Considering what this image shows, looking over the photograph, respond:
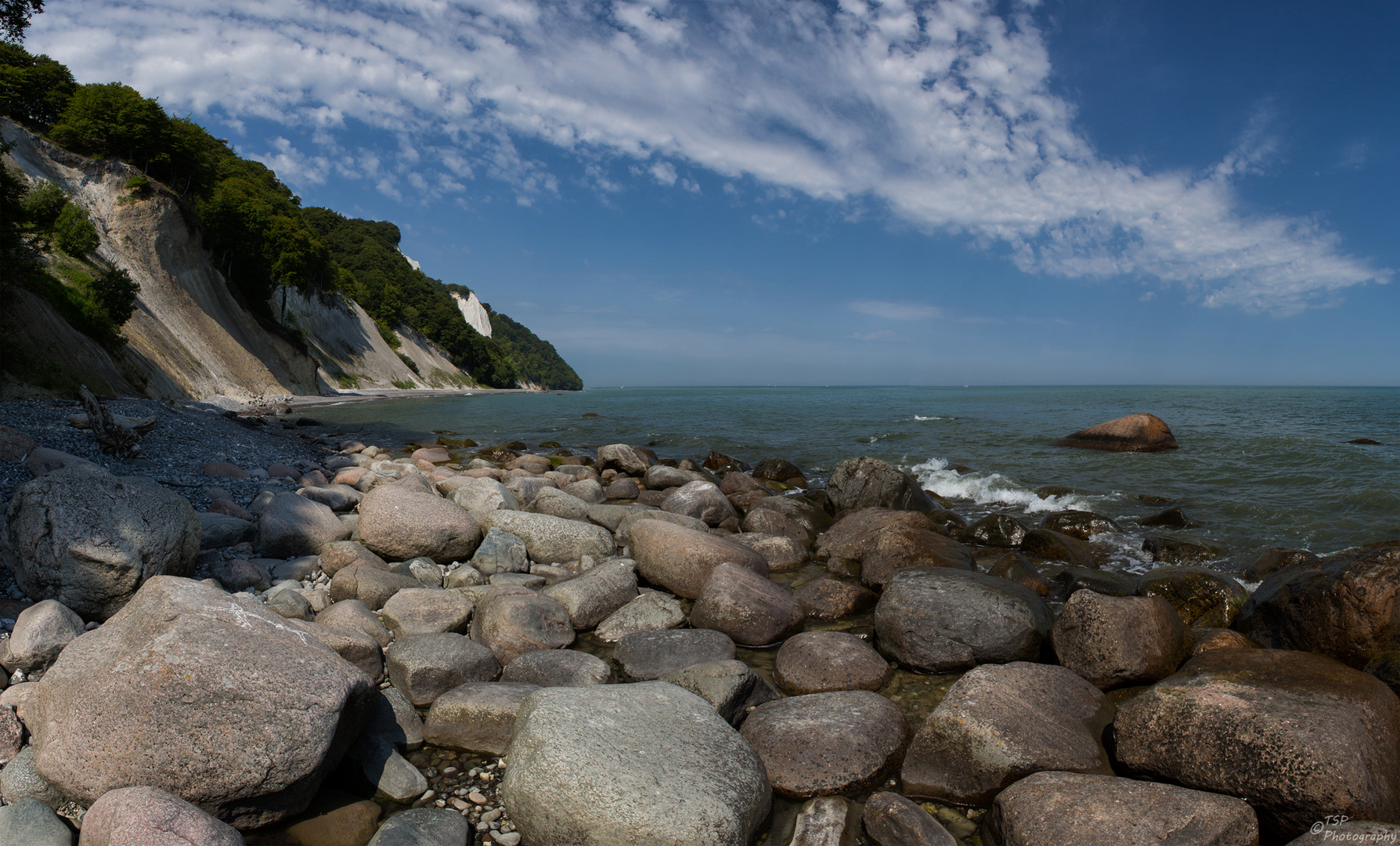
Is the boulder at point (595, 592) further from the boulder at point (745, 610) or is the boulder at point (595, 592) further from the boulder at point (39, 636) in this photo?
the boulder at point (39, 636)

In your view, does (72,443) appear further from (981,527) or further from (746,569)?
(981,527)

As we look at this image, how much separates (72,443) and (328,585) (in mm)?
6220

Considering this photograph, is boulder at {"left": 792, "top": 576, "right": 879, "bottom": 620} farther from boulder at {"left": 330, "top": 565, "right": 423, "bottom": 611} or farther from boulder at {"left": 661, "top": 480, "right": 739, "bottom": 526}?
boulder at {"left": 330, "top": 565, "right": 423, "bottom": 611}

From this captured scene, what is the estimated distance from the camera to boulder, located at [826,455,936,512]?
12133 millimetres

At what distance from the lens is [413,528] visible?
7898 millimetres

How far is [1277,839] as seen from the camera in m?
3.63

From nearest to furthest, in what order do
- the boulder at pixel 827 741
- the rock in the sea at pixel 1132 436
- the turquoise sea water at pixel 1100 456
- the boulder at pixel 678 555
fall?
the boulder at pixel 827 741 → the boulder at pixel 678 555 → the turquoise sea water at pixel 1100 456 → the rock in the sea at pixel 1132 436

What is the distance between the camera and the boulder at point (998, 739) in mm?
4156

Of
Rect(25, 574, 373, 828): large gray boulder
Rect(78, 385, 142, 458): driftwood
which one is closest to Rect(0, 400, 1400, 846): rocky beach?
Rect(25, 574, 373, 828): large gray boulder

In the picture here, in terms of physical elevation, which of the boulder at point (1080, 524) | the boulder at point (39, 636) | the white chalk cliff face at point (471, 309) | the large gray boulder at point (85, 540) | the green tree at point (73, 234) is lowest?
the boulder at point (1080, 524)

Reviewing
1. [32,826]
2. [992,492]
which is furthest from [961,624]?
[992,492]

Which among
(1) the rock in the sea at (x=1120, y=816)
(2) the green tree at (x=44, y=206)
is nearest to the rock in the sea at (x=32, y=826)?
(1) the rock in the sea at (x=1120, y=816)

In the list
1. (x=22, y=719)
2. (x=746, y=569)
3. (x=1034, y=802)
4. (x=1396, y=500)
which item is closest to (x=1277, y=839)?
(x=1034, y=802)

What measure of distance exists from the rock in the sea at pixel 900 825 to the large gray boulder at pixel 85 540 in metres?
5.98
